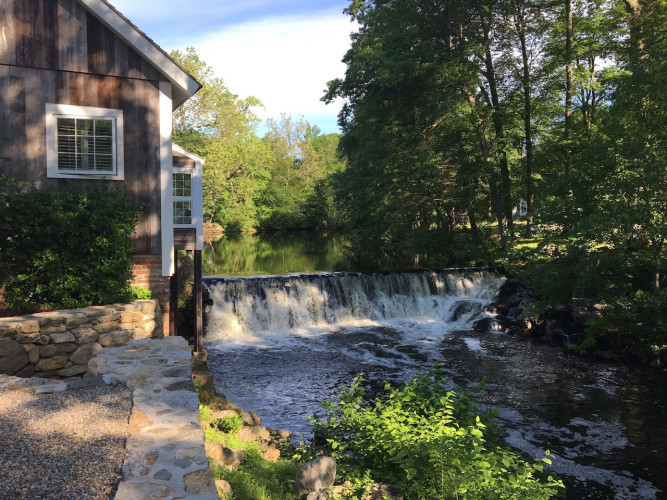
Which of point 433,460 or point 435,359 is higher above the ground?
point 433,460

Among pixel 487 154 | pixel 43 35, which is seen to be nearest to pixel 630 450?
pixel 43 35

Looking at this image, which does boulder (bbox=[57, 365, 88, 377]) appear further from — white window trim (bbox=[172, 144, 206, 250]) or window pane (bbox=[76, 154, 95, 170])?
white window trim (bbox=[172, 144, 206, 250])

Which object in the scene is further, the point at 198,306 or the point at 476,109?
the point at 476,109

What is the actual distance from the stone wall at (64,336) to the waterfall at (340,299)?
7.64 metres

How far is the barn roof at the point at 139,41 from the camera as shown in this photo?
938cm

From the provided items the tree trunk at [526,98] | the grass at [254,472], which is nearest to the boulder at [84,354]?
the grass at [254,472]

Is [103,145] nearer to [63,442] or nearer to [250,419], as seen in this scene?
[250,419]

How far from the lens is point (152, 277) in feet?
32.9

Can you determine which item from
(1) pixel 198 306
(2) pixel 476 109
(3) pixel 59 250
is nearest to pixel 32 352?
(3) pixel 59 250

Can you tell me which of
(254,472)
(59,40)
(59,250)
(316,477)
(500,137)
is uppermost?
(500,137)

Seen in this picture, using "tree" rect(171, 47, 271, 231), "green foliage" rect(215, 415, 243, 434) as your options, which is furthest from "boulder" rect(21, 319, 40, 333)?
"tree" rect(171, 47, 271, 231)

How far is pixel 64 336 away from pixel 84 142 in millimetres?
→ 3953

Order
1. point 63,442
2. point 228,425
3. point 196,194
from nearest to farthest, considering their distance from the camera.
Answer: point 63,442 < point 228,425 < point 196,194

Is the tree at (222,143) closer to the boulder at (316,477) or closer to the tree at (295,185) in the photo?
the tree at (295,185)
